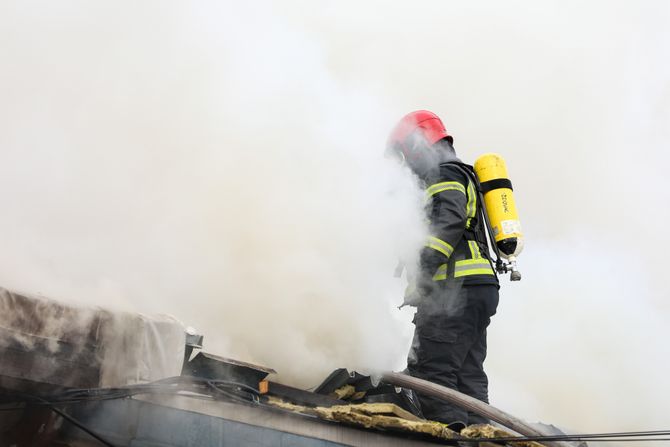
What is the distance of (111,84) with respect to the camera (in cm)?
490

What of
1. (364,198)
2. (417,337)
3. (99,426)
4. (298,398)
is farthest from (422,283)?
(99,426)

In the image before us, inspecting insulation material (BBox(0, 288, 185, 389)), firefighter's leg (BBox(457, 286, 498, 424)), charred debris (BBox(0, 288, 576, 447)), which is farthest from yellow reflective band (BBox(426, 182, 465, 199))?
insulation material (BBox(0, 288, 185, 389))

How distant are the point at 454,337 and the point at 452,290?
1.00ft

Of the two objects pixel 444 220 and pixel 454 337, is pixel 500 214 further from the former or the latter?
pixel 454 337

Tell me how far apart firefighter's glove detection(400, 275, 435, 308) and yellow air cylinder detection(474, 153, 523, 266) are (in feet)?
1.93

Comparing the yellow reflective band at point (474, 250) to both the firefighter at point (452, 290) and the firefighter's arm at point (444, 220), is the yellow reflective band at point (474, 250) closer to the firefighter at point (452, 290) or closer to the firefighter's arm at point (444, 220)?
the firefighter at point (452, 290)

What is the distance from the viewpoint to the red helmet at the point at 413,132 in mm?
4930

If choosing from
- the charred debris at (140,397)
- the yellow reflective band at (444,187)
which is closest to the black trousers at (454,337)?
the yellow reflective band at (444,187)

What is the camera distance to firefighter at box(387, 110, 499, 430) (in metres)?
4.31

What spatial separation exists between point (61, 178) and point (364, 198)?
1949 millimetres

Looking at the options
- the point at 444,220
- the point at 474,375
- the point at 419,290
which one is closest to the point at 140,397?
the point at 419,290

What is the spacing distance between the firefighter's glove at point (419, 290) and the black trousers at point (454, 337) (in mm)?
36

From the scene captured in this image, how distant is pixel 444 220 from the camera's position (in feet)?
14.4

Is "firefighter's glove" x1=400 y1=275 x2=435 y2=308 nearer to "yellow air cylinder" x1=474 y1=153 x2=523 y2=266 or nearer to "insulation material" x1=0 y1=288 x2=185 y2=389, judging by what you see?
"yellow air cylinder" x1=474 y1=153 x2=523 y2=266
